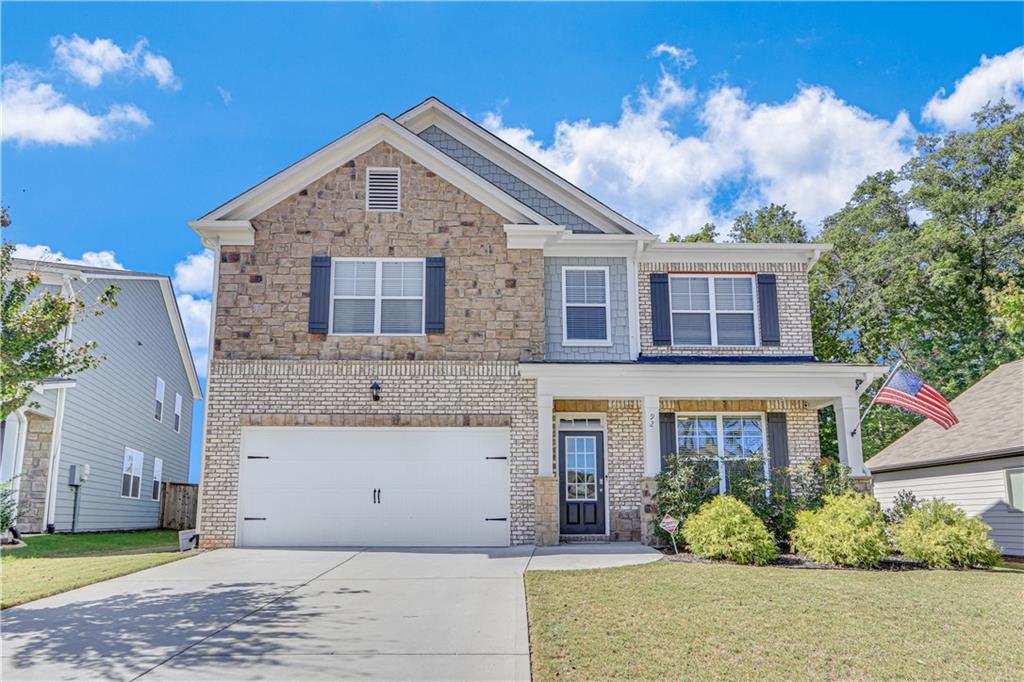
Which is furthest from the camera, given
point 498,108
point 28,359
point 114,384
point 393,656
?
point 114,384

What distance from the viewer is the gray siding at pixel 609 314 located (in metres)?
15.0

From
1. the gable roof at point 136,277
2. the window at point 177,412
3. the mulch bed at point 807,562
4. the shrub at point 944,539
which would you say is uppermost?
the gable roof at point 136,277

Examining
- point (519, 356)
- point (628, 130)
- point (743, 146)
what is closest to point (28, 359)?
point (519, 356)

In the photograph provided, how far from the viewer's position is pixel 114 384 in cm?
1988

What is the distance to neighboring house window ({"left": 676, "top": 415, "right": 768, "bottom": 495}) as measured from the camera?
15398mm

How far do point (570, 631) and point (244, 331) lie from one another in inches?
370

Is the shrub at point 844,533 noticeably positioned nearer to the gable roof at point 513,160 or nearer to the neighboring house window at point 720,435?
the neighboring house window at point 720,435

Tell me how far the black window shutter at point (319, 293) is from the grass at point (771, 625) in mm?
6620

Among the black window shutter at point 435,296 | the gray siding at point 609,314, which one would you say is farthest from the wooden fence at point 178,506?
the gray siding at point 609,314

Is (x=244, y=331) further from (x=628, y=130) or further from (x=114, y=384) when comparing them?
(x=628, y=130)

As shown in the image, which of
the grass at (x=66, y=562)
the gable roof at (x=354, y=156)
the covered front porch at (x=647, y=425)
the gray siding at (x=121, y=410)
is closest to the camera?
the grass at (x=66, y=562)

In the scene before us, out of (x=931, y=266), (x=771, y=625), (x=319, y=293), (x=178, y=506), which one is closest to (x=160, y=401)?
(x=178, y=506)

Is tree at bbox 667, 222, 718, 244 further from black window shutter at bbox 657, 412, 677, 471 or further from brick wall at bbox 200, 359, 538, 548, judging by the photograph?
brick wall at bbox 200, 359, 538, 548

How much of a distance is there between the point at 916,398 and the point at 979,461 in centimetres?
434
